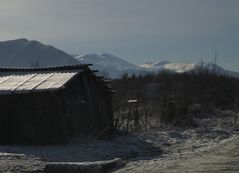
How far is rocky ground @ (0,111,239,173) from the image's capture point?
55.9 feet

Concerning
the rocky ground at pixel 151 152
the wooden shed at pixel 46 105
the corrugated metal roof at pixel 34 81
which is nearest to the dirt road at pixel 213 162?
the rocky ground at pixel 151 152

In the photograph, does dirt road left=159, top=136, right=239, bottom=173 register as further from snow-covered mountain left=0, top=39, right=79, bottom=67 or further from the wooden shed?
snow-covered mountain left=0, top=39, right=79, bottom=67

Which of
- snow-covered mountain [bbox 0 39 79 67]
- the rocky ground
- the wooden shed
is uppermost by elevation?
snow-covered mountain [bbox 0 39 79 67]

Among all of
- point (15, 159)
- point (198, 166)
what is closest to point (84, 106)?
point (15, 159)

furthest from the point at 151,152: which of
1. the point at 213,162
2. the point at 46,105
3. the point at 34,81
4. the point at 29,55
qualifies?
the point at 29,55

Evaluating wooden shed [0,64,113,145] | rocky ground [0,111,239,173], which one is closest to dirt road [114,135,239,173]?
rocky ground [0,111,239,173]

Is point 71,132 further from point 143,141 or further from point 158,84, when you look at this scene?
point 158,84

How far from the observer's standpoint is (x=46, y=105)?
2206 cm

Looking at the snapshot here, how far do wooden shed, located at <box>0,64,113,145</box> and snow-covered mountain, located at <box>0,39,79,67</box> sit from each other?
146 m

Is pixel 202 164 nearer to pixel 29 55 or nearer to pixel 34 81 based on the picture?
pixel 34 81

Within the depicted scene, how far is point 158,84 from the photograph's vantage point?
5959cm

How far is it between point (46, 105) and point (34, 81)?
1.55 meters

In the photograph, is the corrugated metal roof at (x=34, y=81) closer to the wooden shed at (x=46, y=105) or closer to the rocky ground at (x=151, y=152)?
the wooden shed at (x=46, y=105)

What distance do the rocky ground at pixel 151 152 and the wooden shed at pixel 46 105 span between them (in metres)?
0.81
